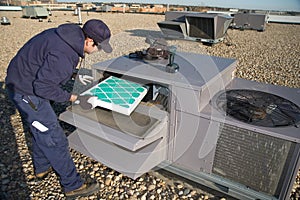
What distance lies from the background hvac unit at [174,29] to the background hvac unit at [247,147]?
6.14 metres

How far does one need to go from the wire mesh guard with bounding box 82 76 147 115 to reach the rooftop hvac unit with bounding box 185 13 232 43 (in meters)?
5.65

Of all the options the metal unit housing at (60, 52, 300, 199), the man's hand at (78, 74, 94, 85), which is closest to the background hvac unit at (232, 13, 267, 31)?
the metal unit housing at (60, 52, 300, 199)

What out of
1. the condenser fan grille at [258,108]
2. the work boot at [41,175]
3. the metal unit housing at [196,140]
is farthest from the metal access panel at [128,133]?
the condenser fan grille at [258,108]

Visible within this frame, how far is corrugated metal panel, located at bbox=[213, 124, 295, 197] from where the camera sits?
1596mm

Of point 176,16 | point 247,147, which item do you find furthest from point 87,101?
point 176,16

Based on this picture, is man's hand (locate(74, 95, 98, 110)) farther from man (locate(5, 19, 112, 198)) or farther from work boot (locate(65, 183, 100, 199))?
work boot (locate(65, 183, 100, 199))

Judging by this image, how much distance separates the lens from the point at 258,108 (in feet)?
5.94

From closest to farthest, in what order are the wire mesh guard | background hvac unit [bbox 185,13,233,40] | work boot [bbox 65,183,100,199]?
1. the wire mesh guard
2. work boot [bbox 65,183,100,199]
3. background hvac unit [bbox 185,13,233,40]

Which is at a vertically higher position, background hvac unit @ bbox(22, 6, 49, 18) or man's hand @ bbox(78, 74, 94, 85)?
man's hand @ bbox(78, 74, 94, 85)

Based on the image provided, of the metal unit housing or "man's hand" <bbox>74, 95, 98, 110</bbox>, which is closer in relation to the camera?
the metal unit housing

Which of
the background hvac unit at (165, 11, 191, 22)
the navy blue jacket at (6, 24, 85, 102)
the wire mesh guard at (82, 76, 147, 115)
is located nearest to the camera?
the navy blue jacket at (6, 24, 85, 102)

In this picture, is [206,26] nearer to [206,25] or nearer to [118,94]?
[206,25]

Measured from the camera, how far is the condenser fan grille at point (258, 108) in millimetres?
1703

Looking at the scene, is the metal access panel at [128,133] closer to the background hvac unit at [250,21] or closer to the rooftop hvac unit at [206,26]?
the rooftop hvac unit at [206,26]
